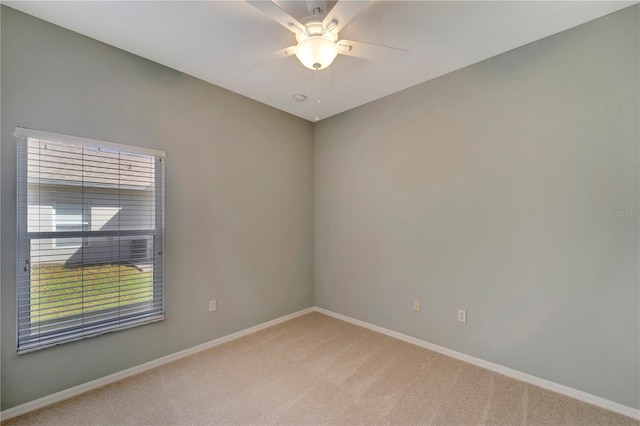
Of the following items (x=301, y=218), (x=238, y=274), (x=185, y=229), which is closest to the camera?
(x=185, y=229)

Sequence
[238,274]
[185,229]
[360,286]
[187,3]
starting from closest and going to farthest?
[187,3]
[185,229]
[238,274]
[360,286]

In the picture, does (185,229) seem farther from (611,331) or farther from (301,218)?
(611,331)

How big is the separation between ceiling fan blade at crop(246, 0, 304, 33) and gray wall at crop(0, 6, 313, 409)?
154cm

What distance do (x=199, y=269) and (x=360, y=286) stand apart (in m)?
1.81

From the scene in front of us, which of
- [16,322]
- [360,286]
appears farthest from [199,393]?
[360,286]

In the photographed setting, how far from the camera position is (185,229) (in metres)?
2.54

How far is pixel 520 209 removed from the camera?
2.17m

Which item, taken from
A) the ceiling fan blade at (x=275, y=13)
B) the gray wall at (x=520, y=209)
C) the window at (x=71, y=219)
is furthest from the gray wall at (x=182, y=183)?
the ceiling fan blade at (x=275, y=13)

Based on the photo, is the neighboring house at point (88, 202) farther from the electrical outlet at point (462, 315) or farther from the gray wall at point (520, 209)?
the electrical outlet at point (462, 315)

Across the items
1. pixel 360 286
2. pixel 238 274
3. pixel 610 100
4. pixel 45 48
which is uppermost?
pixel 45 48

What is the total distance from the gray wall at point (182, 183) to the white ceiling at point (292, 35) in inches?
8.5

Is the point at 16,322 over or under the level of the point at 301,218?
under

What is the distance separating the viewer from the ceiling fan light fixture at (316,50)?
5.21 ft

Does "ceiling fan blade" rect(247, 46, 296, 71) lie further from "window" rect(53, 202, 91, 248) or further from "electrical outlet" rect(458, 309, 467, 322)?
"electrical outlet" rect(458, 309, 467, 322)
